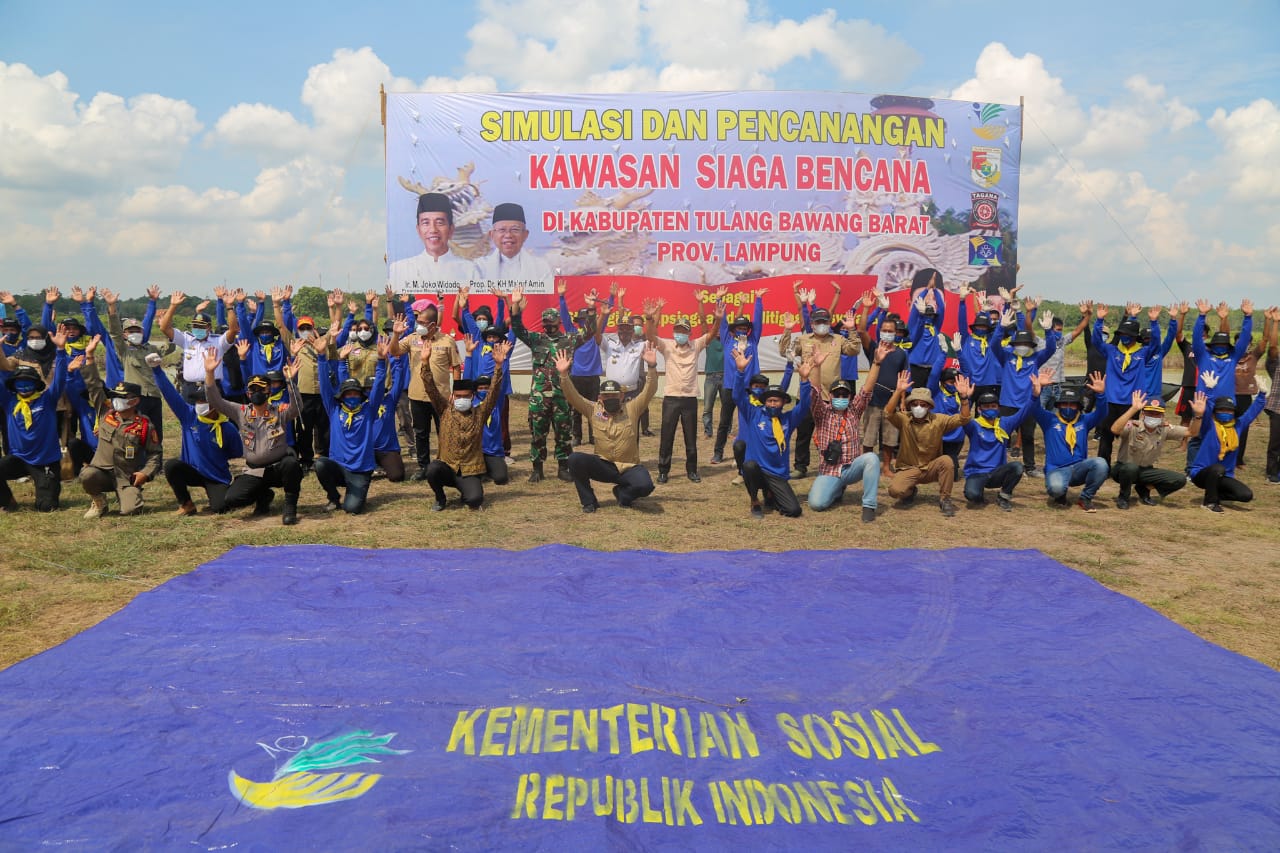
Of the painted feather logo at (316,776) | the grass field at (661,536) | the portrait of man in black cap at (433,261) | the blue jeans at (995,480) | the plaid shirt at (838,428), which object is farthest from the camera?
the portrait of man in black cap at (433,261)

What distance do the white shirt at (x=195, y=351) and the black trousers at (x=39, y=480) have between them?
196cm

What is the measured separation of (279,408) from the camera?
9.27 meters

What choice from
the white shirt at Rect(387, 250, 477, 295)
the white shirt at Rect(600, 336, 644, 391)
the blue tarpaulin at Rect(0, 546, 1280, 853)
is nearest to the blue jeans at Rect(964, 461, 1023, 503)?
the blue tarpaulin at Rect(0, 546, 1280, 853)

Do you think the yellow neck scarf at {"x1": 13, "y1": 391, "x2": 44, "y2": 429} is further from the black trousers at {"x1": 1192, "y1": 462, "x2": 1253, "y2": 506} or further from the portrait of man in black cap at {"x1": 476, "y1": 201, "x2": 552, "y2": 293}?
the black trousers at {"x1": 1192, "y1": 462, "x2": 1253, "y2": 506}

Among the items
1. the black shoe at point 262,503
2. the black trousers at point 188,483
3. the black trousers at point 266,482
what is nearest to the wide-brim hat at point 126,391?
the black trousers at point 188,483

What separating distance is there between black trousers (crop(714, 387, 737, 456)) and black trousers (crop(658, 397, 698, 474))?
87 centimetres

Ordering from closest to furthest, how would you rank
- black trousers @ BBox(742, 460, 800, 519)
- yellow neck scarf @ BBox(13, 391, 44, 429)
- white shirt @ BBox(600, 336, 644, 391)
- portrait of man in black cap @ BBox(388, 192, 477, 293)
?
1. yellow neck scarf @ BBox(13, 391, 44, 429)
2. black trousers @ BBox(742, 460, 800, 519)
3. white shirt @ BBox(600, 336, 644, 391)
4. portrait of man in black cap @ BBox(388, 192, 477, 293)

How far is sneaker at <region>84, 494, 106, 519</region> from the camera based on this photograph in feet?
29.1

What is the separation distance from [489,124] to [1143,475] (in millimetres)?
13236

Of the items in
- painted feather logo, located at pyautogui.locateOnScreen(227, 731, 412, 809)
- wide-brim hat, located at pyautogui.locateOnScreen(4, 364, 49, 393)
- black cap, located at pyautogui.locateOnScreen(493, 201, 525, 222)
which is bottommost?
painted feather logo, located at pyautogui.locateOnScreen(227, 731, 412, 809)

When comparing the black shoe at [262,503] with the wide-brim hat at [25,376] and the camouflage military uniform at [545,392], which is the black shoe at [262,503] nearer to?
the wide-brim hat at [25,376]

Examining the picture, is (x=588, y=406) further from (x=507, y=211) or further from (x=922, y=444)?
(x=507, y=211)

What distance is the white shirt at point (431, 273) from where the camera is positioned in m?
17.3

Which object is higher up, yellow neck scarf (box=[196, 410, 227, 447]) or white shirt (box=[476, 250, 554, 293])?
white shirt (box=[476, 250, 554, 293])
